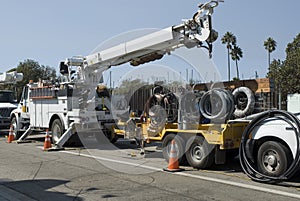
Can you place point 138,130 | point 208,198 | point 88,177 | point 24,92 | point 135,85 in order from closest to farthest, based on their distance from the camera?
point 208,198 → point 88,177 → point 138,130 → point 135,85 → point 24,92

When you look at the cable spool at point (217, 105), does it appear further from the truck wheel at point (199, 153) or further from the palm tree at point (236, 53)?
the palm tree at point (236, 53)

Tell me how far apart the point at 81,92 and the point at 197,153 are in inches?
270

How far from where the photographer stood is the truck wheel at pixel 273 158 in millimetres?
8126

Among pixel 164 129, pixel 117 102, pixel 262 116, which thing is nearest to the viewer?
pixel 262 116

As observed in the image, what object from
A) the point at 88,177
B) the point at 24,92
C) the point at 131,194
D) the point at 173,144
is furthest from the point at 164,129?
the point at 24,92

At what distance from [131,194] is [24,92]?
40.3ft

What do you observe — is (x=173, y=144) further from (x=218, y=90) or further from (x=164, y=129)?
(x=218, y=90)

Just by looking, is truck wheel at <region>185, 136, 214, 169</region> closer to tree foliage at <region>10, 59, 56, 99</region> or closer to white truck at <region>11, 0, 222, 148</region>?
white truck at <region>11, 0, 222, 148</region>

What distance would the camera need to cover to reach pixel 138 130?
1249 centimetres

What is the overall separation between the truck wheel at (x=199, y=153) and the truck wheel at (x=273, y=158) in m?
1.41

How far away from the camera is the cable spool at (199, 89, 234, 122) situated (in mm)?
9906

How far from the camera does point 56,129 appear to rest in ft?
52.9

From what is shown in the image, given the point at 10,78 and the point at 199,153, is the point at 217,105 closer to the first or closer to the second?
the point at 199,153

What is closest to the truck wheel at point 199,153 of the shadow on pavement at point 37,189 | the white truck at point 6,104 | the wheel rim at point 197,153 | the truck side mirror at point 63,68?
the wheel rim at point 197,153
